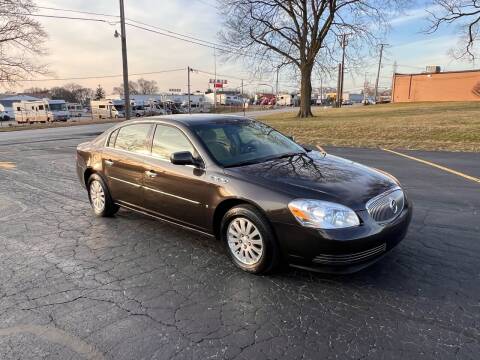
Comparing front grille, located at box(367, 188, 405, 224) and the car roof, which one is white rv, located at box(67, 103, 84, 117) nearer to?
the car roof

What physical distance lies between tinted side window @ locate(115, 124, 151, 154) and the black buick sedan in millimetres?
16

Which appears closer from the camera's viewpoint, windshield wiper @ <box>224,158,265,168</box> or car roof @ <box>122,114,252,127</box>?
windshield wiper @ <box>224,158,265,168</box>

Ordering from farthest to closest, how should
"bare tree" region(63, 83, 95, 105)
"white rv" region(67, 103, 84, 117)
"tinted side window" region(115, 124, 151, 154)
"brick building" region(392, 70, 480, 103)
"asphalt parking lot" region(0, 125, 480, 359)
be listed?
"bare tree" region(63, 83, 95, 105) → "white rv" region(67, 103, 84, 117) → "brick building" region(392, 70, 480, 103) → "tinted side window" region(115, 124, 151, 154) → "asphalt parking lot" region(0, 125, 480, 359)

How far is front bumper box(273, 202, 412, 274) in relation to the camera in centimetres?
325

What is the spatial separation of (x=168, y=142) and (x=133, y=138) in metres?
0.77

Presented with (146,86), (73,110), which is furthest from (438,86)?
(146,86)

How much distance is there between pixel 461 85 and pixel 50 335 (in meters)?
62.8

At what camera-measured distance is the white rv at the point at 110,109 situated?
58.1 meters

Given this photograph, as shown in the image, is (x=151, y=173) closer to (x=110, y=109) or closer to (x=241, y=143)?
(x=241, y=143)

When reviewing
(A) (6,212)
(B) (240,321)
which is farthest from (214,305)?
(A) (6,212)

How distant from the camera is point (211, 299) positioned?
333cm

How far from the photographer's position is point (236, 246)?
3.87 meters

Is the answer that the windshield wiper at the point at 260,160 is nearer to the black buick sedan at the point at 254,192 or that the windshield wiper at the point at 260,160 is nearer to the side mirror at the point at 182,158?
the black buick sedan at the point at 254,192

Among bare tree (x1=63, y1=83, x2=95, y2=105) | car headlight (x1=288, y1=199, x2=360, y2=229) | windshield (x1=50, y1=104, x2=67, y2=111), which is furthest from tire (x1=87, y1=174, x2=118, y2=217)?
bare tree (x1=63, y1=83, x2=95, y2=105)
